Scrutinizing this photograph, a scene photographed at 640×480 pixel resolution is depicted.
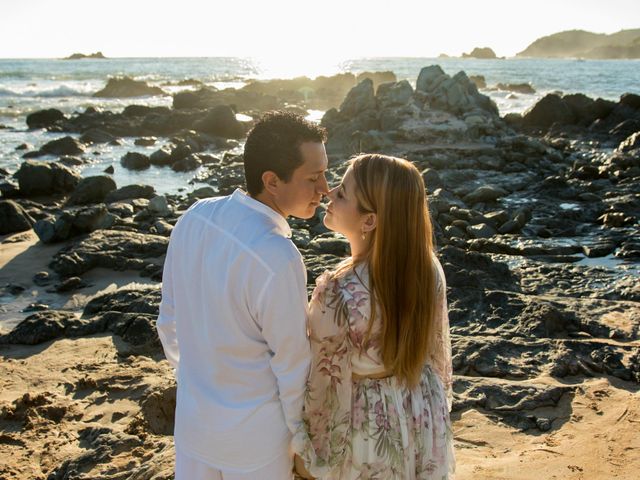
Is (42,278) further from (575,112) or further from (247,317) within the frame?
(575,112)

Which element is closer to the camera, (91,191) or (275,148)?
(275,148)

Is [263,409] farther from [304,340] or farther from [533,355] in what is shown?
[533,355]

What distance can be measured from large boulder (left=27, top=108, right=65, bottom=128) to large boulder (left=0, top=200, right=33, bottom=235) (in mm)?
17284

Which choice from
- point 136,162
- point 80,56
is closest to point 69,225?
point 136,162

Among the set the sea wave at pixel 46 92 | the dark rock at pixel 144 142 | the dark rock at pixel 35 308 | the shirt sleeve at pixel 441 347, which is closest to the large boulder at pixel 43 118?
the dark rock at pixel 144 142

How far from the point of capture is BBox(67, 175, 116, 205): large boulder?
1395cm

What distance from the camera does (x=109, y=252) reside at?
927 cm

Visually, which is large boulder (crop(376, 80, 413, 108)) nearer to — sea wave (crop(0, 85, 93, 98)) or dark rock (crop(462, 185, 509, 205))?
dark rock (crop(462, 185, 509, 205))

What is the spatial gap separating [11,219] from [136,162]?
760cm

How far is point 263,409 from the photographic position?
2.28 metres

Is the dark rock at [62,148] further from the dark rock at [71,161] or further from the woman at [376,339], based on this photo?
the woman at [376,339]

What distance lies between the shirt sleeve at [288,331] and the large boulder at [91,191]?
12734mm

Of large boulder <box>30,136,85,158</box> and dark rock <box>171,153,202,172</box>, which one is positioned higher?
large boulder <box>30,136,85,158</box>

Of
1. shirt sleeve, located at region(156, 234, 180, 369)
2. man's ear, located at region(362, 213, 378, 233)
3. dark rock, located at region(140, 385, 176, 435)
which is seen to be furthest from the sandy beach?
man's ear, located at region(362, 213, 378, 233)
